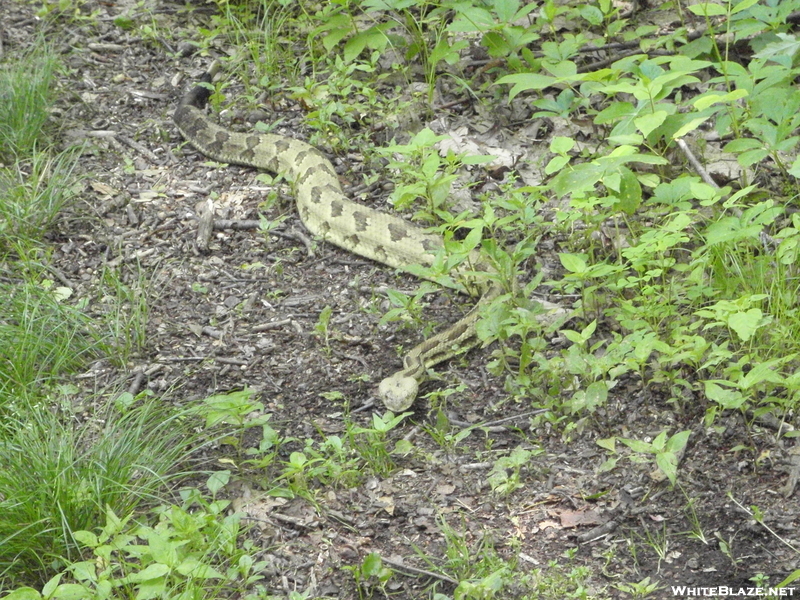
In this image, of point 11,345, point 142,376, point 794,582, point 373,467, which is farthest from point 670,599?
point 11,345

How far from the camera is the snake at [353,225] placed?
4164 mm

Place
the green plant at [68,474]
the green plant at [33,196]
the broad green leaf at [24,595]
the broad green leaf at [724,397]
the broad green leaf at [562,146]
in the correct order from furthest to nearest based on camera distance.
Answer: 1. the green plant at [33,196]
2. the broad green leaf at [562,146]
3. the broad green leaf at [724,397]
4. the green plant at [68,474]
5. the broad green leaf at [24,595]

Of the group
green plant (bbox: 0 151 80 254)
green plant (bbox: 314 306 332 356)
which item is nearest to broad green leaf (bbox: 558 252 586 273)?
green plant (bbox: 314 306 332 356)

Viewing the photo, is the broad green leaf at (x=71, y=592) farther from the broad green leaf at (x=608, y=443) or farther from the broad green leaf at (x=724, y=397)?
the broad green leaf at (x=724, y=397)

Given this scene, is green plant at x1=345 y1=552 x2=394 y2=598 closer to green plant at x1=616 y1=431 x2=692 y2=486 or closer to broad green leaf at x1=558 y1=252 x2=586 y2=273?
green plant at x1=616 y1=431 x2=692 y2=486

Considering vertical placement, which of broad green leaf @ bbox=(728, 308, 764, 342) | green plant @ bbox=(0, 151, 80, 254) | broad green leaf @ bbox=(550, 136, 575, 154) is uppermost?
broad green leaf @ bbox=(550, 136, 575, 154)

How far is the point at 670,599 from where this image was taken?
9.47 ft

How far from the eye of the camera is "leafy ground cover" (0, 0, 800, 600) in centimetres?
312

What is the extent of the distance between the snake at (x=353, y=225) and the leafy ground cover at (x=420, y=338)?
0.11 metres

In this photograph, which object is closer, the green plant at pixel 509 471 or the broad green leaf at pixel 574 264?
the green plant at pixel 509 471

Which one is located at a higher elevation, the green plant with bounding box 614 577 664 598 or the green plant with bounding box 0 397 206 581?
the green plant with bounding box 0 397 206 581

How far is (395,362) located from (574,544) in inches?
56.0

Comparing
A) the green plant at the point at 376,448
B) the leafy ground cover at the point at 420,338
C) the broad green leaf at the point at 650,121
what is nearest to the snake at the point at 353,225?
the leafy ground cover at the point at 420,338

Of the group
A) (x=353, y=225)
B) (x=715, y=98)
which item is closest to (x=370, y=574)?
(x=715, y=98)
